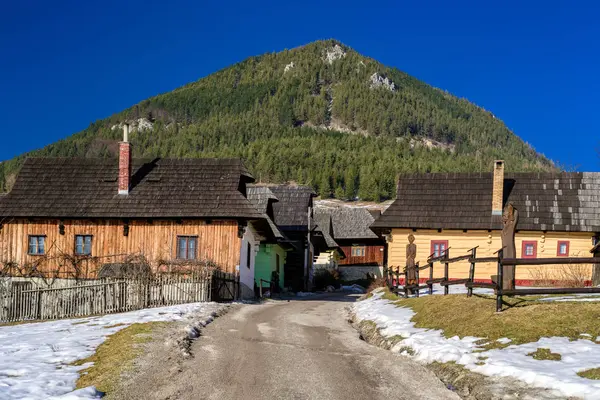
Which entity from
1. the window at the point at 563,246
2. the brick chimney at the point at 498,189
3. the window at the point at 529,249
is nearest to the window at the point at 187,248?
the brick chimney at the point at 498,189

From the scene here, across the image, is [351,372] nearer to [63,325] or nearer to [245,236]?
[63,325]

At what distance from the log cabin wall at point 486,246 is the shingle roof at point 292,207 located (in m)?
12.7

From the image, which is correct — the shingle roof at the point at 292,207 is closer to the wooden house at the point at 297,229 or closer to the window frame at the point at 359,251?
the wooden house at the point at 297,229

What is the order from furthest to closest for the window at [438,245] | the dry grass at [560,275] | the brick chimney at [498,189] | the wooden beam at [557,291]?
the window at [438,245] → the brick chimney at [498,189] → the dry grass at [560,275] → the wooden beam at [557,291]

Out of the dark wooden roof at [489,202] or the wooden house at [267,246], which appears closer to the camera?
Result: the dark wooden roof at [489,202]

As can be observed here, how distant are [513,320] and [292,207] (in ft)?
111

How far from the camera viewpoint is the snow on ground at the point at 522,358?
9.13m

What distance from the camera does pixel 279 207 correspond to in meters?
46.8

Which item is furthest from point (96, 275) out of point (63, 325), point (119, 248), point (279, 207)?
point (279, 207)

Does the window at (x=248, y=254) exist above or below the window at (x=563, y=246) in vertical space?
below

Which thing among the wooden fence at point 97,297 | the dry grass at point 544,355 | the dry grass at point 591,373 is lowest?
the wooden fence at point 97,297

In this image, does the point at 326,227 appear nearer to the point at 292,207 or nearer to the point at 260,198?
the point at 292,207

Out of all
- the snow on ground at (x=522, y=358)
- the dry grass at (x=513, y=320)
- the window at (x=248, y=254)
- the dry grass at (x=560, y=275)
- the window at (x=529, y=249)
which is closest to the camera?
the snow on ground at (x=522, y=358)

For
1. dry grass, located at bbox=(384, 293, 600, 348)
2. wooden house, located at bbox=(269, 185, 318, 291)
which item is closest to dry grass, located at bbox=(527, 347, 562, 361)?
dry grass, located at bbox=(384, 293, 600, 348)
